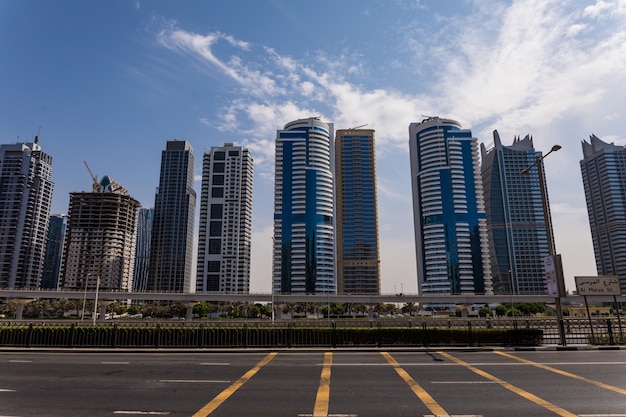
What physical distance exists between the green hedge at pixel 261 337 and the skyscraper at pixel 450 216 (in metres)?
149

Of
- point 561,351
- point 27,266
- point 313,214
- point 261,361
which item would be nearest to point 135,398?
point 261,361

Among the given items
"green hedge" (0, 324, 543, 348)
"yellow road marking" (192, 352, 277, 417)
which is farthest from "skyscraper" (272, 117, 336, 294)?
"yellow road marking" (192, 352, 277, 417)

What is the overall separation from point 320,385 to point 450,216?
547 ft

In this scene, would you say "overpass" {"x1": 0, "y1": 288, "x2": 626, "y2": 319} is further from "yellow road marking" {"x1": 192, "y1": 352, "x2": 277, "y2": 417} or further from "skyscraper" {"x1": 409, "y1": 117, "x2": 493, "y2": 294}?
"yellow road marking" {"x1": 192, "y1": 352, "x2": 277, "y2": 417}

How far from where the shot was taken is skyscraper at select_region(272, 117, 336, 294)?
170000mm

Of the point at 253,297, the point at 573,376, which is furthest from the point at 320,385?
the point at 253,297

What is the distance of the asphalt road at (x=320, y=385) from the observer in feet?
35.7

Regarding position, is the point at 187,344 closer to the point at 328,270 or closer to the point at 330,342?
the point at 330,342

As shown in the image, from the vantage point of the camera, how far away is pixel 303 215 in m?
172

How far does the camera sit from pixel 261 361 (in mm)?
20312

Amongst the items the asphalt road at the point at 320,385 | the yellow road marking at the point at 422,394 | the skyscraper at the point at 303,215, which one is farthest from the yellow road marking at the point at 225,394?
the skyscraper at the point at 303,215

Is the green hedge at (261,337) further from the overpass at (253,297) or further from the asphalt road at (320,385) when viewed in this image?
the overpass at (253,297)

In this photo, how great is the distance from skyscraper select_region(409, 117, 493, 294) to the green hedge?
149 m

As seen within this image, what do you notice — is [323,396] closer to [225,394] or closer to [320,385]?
[320,385]
